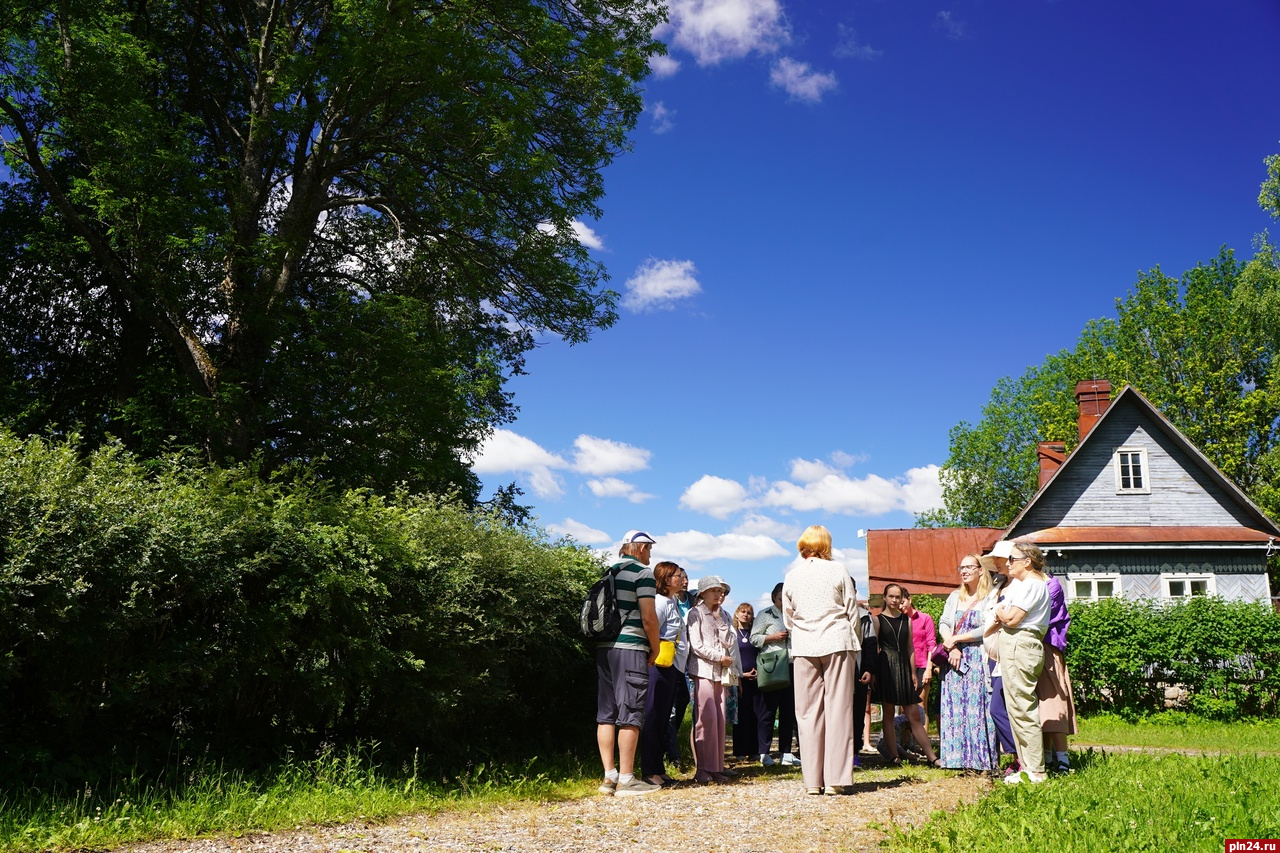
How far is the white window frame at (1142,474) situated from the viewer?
27375 millimetres

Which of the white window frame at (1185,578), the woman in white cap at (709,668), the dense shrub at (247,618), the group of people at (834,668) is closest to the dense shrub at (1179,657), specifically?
the group of people at (834,668)

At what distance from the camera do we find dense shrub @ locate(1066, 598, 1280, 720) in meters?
15.0

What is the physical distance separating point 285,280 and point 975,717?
11.8 meters

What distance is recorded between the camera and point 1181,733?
13.7 m

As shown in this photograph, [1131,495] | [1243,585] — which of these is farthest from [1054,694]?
[1243,585]

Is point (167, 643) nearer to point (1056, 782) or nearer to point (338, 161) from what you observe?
point (1056, 782)

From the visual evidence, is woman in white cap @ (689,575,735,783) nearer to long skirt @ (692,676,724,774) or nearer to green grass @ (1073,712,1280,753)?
long skirt @ (692,676,724,774)

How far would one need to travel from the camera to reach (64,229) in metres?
13.9

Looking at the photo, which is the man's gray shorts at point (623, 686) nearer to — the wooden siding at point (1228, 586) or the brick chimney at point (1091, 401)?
the wooden siding at point (1228, 586)

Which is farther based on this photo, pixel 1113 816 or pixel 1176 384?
pixel 1176 384

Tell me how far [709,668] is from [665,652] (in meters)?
0.91

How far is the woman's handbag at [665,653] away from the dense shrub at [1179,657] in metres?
10.0

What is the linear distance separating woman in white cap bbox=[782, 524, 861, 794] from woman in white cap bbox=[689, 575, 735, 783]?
127cm

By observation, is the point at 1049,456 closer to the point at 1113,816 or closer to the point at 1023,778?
the point at 1023,778
